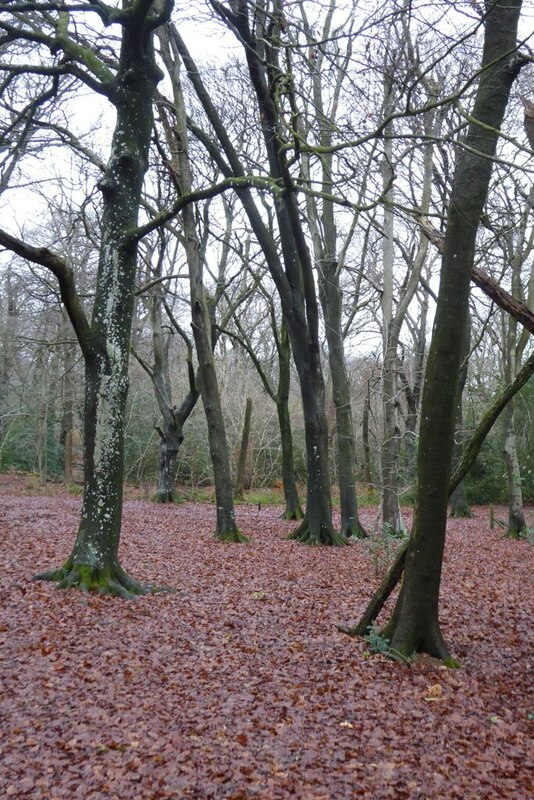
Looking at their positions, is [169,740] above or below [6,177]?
below

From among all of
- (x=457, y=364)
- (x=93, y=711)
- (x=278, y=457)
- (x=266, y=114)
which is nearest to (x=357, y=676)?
(x=93, y=711)

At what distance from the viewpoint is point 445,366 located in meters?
5.12

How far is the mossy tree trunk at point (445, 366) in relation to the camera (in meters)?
4.99

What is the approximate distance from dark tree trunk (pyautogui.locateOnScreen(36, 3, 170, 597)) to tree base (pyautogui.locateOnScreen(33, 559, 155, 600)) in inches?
0.4

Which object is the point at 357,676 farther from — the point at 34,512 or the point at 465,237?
the point at 34,512

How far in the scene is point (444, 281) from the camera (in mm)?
5129

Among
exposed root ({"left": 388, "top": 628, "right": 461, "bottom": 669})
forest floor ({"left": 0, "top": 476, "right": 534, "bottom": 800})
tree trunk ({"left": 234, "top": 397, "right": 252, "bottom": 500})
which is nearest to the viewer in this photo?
forest floor ({"left": 0, "top": 476, "right": 534, "bottom": 800})

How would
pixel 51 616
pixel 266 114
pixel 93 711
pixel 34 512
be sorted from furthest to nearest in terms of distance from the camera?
pixel 34 512 < pixel 266 114 < pixel 51 616 < pixel 93 711

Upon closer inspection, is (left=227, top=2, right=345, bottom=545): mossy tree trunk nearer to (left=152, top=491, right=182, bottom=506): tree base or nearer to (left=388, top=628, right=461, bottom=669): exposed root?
(left=388, top=628, right=461, bottom=669): exposed root

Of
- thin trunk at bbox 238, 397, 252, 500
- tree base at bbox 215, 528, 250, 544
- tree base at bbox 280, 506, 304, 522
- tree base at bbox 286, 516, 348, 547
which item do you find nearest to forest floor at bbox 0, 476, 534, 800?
tree base at bbox 215, 528, 250, 544

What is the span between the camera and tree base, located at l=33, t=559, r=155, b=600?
6738 mm

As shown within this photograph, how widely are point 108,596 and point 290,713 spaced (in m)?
3.00

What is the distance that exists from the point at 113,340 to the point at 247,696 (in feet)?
13.5

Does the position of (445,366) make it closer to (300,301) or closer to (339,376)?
(300,301)
